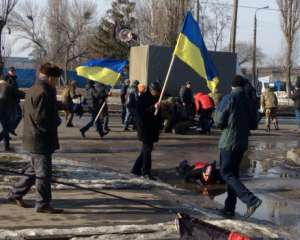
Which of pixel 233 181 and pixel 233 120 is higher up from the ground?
pixel 233 120

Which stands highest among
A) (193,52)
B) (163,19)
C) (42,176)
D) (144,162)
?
(163,19)

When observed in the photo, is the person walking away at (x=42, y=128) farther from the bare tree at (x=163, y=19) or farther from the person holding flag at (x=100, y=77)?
the bare tree at (x=163, y=19)

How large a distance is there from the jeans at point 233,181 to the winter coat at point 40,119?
7.73ft

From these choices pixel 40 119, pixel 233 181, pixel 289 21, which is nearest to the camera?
pixel 40 119

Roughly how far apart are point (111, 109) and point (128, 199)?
23.8 m

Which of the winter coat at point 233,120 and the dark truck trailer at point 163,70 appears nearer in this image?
the winter coat at point 233,120

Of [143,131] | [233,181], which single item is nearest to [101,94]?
[143,131]

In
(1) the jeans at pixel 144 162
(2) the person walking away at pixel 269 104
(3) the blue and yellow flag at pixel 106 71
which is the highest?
(3) the blue and yellow flag at pixel 106 71

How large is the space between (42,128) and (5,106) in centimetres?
593

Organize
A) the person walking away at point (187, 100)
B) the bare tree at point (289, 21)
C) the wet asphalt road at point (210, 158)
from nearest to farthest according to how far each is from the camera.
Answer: the wet asphalt road at point (210, 158) → the person walking away at point (187, 100) → the bare tree at point (289, 21)

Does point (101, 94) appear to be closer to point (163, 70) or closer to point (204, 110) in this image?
point (204, 110)

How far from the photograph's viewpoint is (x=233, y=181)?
8992 millimetres

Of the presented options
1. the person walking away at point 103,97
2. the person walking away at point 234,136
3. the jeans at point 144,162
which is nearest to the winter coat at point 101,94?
the person walking away at point 103,97

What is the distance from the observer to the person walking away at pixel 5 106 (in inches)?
532
